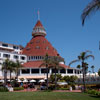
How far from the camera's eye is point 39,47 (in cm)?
8869

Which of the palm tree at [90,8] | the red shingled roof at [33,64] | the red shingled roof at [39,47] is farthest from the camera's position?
the red shingled roof at [39,47]

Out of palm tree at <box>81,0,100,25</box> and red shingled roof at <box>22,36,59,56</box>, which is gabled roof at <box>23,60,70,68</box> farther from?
palm tree at <box>81,0,100,25</box>

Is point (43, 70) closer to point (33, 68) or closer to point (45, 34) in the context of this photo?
point (33, 68)

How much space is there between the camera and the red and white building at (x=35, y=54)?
259ft

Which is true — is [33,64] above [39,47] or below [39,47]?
below

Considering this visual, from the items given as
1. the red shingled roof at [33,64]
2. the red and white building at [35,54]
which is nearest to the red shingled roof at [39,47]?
the red and white building at [35,54]

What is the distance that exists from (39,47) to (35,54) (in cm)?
415

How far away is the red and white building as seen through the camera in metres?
78.8

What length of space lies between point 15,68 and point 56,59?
17706mm

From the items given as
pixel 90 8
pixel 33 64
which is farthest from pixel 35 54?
pixel 90 8

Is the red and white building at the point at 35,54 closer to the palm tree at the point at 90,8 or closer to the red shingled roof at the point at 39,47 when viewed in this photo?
the red shingled roof at the point at 39,47

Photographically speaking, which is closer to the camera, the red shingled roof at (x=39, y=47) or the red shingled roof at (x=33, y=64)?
the red shingled roof at (x=33, y=64)

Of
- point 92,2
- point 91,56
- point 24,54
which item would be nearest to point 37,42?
point 24,54

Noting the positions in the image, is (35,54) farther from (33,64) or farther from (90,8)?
(90,8)
